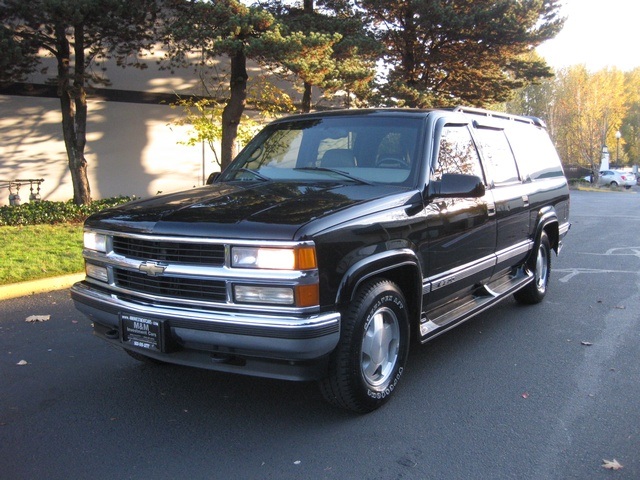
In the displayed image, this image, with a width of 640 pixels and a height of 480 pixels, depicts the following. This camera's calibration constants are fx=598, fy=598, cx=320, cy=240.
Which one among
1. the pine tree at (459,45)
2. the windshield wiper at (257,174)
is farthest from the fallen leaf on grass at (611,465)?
the pine tree at (459,45)

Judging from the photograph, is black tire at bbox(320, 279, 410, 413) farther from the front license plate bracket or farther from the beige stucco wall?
the beige stucco wall

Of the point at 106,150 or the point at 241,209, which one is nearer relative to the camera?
the point at 241,209

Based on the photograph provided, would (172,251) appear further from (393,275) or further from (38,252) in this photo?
(38,252)

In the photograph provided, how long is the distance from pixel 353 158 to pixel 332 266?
5.00 ft

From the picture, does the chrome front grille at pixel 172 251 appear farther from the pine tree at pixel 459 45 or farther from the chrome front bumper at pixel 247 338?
the pine tree at pixel 459 45

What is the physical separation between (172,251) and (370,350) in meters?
1.37

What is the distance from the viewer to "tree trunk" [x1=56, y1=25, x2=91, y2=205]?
12.4 m

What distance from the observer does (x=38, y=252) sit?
8445 millimetres

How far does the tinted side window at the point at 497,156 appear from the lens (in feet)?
17.5

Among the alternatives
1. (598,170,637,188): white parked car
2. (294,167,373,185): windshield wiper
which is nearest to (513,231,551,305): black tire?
(294,167,373,185): windshield wiper

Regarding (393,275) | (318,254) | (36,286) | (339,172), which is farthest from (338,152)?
(36,286)

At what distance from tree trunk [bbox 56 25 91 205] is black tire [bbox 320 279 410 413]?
10.5m

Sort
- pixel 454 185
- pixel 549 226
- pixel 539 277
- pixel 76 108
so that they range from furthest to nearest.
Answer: pixel 76 108, pixel 549 226, pixel 539 277, pixel 454 185

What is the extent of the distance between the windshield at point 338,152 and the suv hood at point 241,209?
0.24 metres
